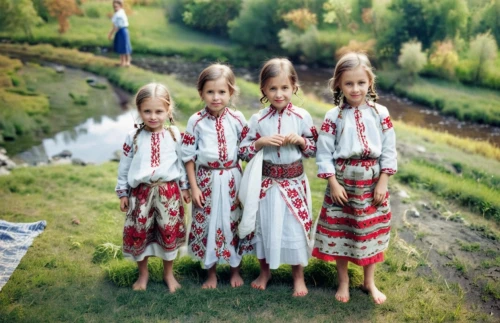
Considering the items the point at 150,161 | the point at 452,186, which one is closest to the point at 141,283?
the point at 150,161

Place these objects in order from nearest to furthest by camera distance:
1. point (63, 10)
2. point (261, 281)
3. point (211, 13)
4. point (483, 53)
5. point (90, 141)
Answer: point (261, 281)
point (483, 53)
point (90, 141)
point (63, 10)
point (211, 13)

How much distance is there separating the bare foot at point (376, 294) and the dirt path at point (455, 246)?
51 centimetres

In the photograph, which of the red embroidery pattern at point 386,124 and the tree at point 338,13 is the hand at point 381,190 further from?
the tree at point 338,13

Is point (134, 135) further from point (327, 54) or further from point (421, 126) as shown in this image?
point (327, 54)

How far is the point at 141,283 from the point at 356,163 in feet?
4.93

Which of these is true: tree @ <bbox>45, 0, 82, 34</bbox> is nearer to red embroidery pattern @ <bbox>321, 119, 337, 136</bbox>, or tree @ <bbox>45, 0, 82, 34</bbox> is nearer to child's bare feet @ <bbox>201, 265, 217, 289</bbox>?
child's bare feet @ <bbox>201, 265, 217, 289</bbox>

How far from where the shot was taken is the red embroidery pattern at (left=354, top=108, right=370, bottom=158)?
2639 millimetres

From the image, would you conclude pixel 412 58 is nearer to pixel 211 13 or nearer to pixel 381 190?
pixel 211 13

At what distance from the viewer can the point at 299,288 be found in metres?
2.90

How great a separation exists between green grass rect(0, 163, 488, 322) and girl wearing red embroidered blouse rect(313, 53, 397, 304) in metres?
0.26

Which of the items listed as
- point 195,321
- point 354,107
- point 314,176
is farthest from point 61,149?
point 354,107

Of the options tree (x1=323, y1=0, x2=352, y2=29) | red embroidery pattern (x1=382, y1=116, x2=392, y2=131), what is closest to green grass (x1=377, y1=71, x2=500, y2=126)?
tree (x1=323, y1=0, x2=352, y2=29)

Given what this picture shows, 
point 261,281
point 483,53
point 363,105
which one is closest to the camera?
point 363,105

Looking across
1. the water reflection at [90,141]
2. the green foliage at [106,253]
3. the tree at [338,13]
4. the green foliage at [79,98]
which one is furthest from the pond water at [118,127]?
the green foliage at [106,253]
